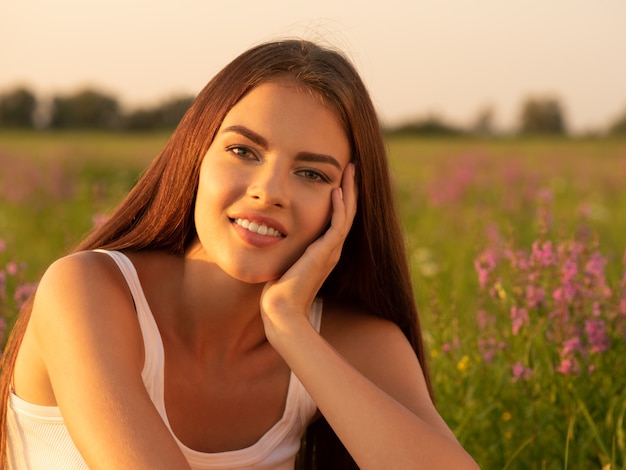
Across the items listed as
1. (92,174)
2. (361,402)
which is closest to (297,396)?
(361,402)

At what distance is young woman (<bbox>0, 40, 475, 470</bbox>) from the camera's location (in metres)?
2.08

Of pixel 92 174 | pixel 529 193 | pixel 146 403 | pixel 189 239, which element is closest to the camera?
pixel 146 403

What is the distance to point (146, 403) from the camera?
1997 mm

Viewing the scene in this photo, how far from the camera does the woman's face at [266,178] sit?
222cm

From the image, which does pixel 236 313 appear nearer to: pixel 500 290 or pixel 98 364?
pixel 98 364

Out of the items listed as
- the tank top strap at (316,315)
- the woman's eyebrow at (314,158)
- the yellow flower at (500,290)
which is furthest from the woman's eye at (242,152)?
the yellow flower at (500,290)

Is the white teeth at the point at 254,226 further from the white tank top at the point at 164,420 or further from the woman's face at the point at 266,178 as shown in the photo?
the white tank top at the point at 164,420

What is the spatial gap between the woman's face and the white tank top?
263 millimetres

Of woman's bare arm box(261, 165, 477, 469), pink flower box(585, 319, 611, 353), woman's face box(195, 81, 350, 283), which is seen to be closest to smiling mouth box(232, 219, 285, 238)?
woman's face box(195, 81, 350, 283)

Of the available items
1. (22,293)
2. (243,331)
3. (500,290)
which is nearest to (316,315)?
(243,331)

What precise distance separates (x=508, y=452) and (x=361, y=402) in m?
1.04

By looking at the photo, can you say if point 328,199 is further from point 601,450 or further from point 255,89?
point 601,450

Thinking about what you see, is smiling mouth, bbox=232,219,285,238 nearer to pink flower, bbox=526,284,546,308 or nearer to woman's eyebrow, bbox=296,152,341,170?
woman's eyebrow, bbox=296,152,341,170

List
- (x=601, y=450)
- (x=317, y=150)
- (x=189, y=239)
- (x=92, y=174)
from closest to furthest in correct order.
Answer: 1. (x=317, y=150)
2. (x=189, y=239)
3. (x=601, y=450)
4. (x=92, y=174)
